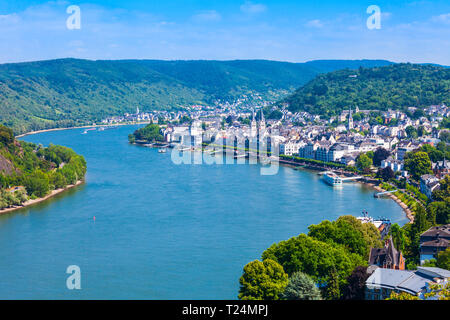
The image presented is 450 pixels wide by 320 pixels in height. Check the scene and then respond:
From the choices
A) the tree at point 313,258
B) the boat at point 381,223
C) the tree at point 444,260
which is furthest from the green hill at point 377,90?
the tree at point 313,258

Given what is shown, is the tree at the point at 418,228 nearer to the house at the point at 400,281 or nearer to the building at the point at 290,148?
the house at the point at 400,281

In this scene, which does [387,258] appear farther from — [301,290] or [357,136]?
[357,136]

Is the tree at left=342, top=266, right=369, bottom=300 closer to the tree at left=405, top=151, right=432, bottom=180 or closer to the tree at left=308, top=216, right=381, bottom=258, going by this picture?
the tree at left=308, top=216, right=381, bottom=258

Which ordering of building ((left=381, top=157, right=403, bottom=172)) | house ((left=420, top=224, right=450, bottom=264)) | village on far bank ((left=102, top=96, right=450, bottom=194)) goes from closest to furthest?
house ((left=420, top=224, right=450, bottom=264))
building ((left=381, top=157, right=403, bottom=172))
village on far bank ((left=102, top=96, right=450, bottom=194))

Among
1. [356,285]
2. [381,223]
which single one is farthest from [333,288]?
[381,223]

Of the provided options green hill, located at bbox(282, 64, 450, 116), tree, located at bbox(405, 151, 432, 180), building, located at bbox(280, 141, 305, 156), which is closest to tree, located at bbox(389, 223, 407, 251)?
tree, located at bbox(405, 151, 432, 180)

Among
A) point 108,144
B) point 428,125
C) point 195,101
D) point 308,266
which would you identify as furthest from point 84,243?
point 195,101

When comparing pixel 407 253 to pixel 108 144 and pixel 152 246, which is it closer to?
pixel 152 246

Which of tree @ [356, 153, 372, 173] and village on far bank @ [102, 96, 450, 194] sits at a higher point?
village on far bank @ [102, 96, 450, 194]
